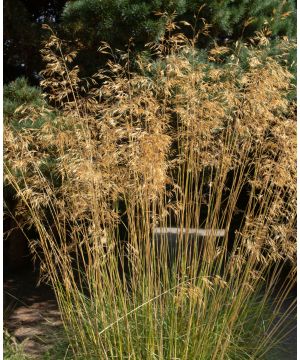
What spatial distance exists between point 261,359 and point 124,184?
1248 mm

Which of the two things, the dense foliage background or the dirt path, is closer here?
the dirt path

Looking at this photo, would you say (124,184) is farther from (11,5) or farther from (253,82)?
(11,5)

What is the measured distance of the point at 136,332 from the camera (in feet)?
7.91

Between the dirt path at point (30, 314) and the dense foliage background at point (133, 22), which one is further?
the dense foliage background at point (133, 22)

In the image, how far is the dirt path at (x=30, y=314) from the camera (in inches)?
131

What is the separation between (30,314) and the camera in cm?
416

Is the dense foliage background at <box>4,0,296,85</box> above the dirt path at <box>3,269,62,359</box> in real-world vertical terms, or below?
above

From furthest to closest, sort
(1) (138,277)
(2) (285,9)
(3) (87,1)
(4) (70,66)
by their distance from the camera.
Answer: (4) (70,66) < (2) (285,9) < (3) (87,1) < (1) (138,277)

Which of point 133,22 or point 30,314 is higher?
point 133,22

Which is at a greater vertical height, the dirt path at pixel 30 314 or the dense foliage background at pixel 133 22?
the dense foliage background at pixel 133 22

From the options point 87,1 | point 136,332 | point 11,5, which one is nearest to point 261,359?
point 136,332

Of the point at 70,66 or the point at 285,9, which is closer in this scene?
Result: the point at 285,9

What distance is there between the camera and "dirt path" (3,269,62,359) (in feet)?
10.9

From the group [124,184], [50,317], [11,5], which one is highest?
[11,5]
